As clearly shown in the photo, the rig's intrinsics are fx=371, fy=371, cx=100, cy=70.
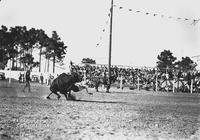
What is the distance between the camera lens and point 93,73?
1656 inches

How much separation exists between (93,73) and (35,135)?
117 feet

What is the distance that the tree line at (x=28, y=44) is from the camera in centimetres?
7800

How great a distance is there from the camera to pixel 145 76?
139 ft

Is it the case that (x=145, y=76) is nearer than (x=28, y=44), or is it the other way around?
(x=145, y=76)

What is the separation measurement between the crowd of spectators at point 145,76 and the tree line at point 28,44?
3892 centimetres

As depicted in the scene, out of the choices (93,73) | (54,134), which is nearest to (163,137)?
(54,134)

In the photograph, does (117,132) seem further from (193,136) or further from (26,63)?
(26,63)

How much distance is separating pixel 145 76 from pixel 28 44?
45.4 meters

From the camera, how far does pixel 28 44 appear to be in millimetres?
82188

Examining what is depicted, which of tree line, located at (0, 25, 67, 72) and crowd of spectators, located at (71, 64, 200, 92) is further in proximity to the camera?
tree line, located at (0, 25, 67, 72)

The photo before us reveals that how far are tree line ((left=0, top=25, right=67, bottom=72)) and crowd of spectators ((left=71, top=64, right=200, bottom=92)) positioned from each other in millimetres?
38923

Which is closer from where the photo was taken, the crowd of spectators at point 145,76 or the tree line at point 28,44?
the crowd of spectators at point 145,76

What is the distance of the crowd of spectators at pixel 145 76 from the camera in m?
41.8

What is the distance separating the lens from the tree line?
256ft
